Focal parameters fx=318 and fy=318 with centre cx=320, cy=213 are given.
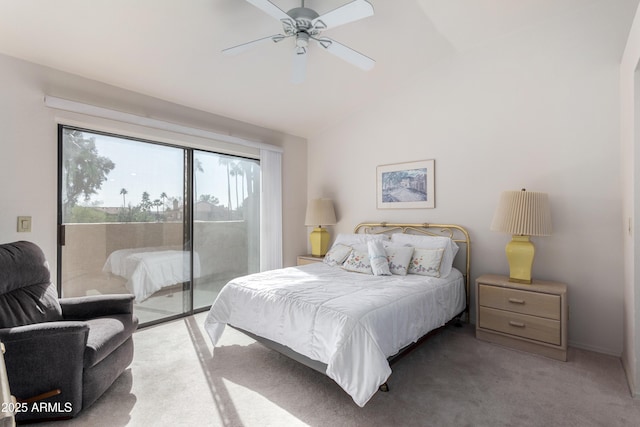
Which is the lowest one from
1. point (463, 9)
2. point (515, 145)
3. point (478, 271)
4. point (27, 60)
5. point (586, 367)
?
point (586, 367)

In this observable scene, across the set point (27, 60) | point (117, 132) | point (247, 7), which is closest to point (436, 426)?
point (247, 7)

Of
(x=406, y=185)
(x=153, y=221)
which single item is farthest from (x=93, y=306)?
(x=406, y=185)

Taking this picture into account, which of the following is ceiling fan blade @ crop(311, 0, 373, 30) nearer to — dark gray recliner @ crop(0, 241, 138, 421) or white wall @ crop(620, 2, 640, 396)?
white wall @ crop(620, 2, 640, 396)

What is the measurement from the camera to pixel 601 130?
2834 mm

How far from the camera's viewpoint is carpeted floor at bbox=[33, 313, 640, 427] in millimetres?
1911

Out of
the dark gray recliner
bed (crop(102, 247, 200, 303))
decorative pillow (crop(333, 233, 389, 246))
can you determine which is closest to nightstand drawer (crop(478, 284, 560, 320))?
decorative pillow (crop(333, 233, 389, 246))

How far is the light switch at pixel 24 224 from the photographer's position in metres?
2.58

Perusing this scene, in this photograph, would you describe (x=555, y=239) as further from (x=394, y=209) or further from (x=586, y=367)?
(x=394, y=209)

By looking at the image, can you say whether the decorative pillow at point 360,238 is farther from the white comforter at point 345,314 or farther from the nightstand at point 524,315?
the nightstand at point 524,315

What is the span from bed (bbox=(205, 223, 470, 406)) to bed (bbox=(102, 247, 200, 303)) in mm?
1127

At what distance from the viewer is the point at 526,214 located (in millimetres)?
2848

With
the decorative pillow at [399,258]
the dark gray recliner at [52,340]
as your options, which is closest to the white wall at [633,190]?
the decorative pillow at [399,258]

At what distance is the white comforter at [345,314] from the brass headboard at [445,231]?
31 centimetres

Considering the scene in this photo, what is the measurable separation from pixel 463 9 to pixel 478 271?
2.61m
